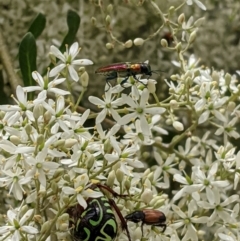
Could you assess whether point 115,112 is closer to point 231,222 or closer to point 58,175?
point 58,175

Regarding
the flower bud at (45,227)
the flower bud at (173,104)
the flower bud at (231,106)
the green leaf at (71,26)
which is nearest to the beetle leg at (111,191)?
the flower bud at (45,227)

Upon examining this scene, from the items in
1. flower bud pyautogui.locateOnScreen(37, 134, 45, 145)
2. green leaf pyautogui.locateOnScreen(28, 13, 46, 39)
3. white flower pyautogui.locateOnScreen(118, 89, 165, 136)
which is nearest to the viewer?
flower bud pyautogui.locateOnScreen(37, 134, 45, 145)

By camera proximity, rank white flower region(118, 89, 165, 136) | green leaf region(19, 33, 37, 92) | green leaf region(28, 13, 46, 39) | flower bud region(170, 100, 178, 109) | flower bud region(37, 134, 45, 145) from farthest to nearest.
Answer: green leaf region(28, 13, 46, 39), green leaf region(19, 33, 37, 92), flower bud region(170, 100, 178, 109), white flower region(118, 89, 165, 136), flower bud region(37, 134, 45, 145)

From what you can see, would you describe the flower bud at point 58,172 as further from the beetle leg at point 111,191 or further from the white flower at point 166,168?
the white flower at point 166,168

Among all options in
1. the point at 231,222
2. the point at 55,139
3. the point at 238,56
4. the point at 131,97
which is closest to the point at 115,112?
the point at 131,97

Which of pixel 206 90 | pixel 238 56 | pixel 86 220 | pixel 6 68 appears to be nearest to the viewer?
pixel 86 220

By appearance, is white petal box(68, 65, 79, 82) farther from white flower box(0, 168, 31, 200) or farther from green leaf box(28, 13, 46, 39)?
green leaf box(28, 13, 46, 39)

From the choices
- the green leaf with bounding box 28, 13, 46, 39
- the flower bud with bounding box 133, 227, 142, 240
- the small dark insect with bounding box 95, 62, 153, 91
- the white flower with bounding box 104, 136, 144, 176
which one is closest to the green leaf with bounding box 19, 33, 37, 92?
the green leaf with bounding box 28, 13, 46, 39
